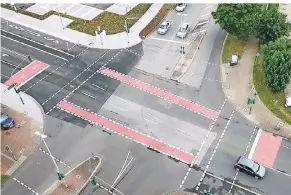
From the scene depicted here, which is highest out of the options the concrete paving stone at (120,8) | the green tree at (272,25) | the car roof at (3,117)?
the green tree at (272,25)

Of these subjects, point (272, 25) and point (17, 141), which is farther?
point (272, 25)

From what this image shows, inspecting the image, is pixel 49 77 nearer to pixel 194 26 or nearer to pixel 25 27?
pixel 25 27

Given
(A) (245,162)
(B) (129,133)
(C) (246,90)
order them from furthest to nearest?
(C) (246,90), (B) (129,133), (A) (245,162)

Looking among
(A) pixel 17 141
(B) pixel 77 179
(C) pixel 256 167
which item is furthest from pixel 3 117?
(C) pixel 256 167

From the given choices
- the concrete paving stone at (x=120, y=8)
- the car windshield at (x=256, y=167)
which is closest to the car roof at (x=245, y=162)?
the car windshield at (x=256, y=167)

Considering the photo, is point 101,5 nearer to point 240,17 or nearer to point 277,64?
point 240,17

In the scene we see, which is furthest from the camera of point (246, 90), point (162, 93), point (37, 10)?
point (37, 10)

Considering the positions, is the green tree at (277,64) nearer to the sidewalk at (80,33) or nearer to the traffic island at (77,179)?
the sidewalk at (80,33)

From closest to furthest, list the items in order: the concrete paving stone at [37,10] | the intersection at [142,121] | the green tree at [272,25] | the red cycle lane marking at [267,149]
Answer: the intersection at [142,121] < the red cycle lane marking at [267,149] < the green tree at [272,25] < the concrete paving stone at [37,10]

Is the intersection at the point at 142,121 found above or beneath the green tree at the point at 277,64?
beneath
